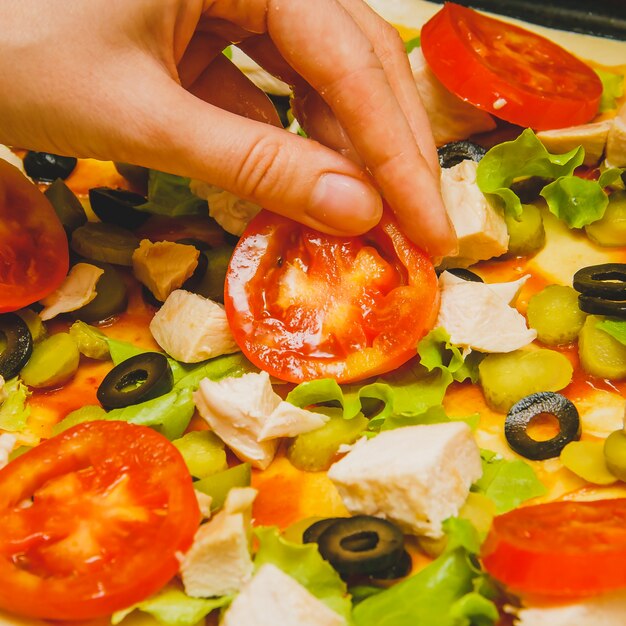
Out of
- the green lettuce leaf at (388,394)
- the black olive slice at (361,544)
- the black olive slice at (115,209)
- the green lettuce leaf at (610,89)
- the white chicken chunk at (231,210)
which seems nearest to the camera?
the black olive slice at (361,544)

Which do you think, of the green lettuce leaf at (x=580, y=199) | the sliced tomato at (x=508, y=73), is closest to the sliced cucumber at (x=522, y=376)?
the green lettuce leaf at (x=580, y=199)

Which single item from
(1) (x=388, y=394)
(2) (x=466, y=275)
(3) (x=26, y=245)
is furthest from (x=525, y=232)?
(3) (x=26, y=245)

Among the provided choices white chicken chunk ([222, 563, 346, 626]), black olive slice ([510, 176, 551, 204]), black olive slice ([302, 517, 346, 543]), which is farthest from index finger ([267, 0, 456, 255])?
white chicken chunk ([222, 563, 346, 626])

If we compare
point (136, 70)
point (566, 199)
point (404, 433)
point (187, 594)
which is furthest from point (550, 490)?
point (136, 70)

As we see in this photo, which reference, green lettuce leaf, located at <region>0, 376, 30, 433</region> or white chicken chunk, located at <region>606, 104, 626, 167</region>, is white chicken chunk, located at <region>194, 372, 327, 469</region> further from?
white chicken chunk, located at <region>606, 104, 626, 167</region>

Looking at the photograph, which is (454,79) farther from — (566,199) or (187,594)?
(187,594)

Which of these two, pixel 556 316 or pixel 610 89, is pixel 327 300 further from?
pixel 610 89

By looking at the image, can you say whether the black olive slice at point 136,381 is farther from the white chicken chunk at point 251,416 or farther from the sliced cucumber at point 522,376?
the sliced cucumber at point 522,376
